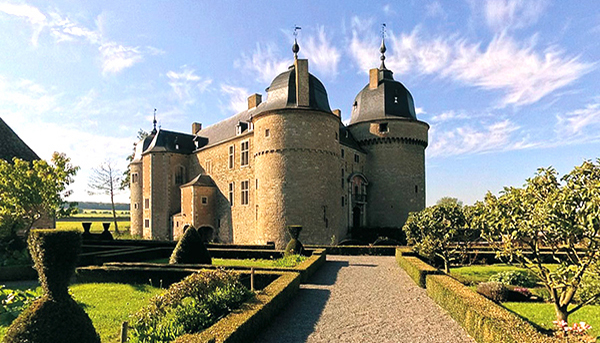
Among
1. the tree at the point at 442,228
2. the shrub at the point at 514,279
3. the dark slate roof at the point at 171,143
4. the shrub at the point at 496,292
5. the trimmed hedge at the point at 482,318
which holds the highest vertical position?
the dark slate roof at the point at 171,143

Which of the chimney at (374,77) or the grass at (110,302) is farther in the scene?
the chimney at (374,77)

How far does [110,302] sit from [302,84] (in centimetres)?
1852

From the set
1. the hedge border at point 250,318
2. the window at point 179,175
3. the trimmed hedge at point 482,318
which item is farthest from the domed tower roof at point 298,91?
the trimmed hedge at point 482,318

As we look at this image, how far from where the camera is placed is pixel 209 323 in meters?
6.57

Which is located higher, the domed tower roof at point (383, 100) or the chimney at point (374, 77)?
the chimney at point (374, 77)

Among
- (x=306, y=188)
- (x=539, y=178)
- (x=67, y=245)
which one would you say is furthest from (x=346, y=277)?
(x=306, y=188)

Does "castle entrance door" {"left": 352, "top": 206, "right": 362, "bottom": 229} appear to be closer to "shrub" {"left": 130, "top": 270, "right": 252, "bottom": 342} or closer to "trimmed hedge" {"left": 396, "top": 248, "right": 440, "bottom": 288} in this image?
"trimmed hedge" {"left": 396, "top": 248, "right": 440, "bottom": 288}

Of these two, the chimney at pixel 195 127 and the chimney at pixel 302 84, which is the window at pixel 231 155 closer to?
the chimney at pixel 302 84

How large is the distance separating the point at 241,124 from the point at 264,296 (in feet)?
77.0

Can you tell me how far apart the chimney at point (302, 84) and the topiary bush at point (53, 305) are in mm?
20105

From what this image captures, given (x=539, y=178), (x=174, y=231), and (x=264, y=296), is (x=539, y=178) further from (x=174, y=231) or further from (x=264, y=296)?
(x=174, y=231)

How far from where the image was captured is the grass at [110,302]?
685cm

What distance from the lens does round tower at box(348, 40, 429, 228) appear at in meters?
30.8

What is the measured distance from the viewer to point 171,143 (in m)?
35.1
